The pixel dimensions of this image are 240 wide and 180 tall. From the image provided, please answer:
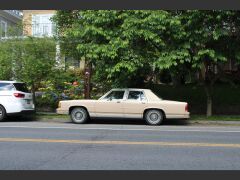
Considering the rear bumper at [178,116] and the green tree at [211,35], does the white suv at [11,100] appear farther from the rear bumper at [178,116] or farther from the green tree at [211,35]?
the green tree at [211,35]

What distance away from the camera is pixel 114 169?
25.3 feet

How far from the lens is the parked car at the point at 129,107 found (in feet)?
53.8

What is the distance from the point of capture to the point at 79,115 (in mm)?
16984

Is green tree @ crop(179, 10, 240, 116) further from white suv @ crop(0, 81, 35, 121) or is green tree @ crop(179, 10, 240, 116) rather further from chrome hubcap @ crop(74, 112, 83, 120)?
white suv @ crop(0, 81, 35, 121)

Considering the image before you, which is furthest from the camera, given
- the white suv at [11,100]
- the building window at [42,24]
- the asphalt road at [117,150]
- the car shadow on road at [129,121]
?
the building window at [42,24]

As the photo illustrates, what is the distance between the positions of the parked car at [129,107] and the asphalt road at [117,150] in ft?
8.30

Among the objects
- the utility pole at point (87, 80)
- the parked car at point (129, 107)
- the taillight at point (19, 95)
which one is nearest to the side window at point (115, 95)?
the parked car at point (129, 107)

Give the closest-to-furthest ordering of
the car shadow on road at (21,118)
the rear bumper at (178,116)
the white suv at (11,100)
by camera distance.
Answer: the rear bumper at (178,116), the white suv at (11,100), the car shadow on road at (21,118)

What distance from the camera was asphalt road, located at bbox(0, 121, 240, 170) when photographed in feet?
26.6

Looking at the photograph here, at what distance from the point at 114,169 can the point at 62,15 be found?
620 inches

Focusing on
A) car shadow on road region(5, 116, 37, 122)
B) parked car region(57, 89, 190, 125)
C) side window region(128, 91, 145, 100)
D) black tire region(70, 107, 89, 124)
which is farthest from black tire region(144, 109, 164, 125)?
car shadow on road region(5, 116, 37, 122)

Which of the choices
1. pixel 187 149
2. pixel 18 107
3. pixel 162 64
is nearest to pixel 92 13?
pixel 162 64

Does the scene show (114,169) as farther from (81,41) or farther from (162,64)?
(81,41)

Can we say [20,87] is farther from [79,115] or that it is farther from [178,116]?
[178,116]
